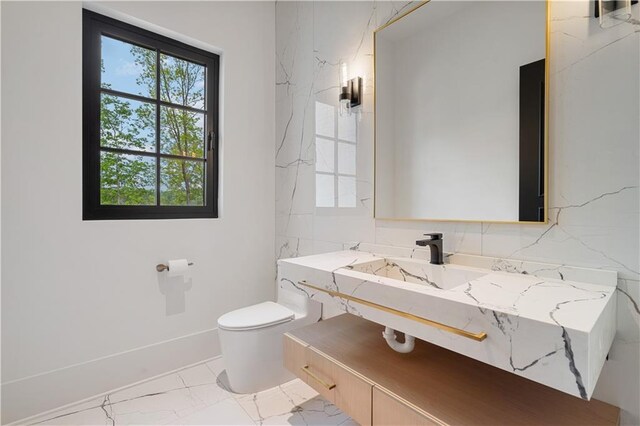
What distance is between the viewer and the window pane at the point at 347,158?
189cm

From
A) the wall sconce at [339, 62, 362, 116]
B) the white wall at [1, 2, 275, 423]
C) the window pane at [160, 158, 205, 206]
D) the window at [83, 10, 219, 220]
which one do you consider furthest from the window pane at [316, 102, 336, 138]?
the window pane at [160, 158, 205, 206]

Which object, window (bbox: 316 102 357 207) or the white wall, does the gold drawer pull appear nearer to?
window (bbox: 316 102 357 207)

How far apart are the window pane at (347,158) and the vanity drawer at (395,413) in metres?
1.19

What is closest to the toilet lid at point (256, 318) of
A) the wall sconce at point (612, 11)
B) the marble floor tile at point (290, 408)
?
the marble floor tile at point (290, 408)

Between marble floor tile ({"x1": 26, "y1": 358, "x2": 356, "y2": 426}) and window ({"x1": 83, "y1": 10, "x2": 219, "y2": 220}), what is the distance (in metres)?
1.04

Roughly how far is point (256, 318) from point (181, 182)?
109 centimetres

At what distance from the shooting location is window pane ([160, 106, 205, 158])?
6.95 feet

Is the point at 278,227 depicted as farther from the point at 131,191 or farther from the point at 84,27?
the point at 84,27

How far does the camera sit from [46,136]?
164 centimetres

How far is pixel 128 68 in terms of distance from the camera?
6.55 feet

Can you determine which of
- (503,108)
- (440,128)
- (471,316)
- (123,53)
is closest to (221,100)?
(123,53)

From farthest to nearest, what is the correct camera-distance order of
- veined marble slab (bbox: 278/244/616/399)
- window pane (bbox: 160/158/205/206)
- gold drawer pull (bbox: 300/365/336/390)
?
window pane (bbox: 160/158/205/206), gold drawer pull (bbox: 300/365/336/390), veined marble slab (bbox: 278/244/616/399)

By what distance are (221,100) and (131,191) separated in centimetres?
89

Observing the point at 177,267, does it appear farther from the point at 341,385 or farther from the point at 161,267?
the point at 341,385
